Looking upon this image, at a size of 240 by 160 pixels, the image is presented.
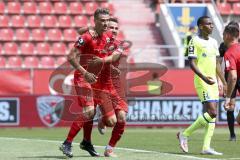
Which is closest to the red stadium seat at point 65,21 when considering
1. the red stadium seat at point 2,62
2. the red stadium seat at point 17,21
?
the red stadium seat at point 17,21

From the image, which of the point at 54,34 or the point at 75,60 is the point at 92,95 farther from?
the point at 54,34

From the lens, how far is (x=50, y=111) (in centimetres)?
2131

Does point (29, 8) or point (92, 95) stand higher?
point (92, 95)

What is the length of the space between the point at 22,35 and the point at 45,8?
158 cm

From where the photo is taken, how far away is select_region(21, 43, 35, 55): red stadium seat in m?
26.8

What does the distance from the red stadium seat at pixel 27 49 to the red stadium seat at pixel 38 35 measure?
42 cm

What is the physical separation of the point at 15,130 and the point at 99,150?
7.71 meters

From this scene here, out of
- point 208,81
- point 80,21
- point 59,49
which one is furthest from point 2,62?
point 208,81

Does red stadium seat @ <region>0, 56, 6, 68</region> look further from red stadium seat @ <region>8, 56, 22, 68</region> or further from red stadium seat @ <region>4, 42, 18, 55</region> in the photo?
red stadium seat @ <region>4, 42, 18, 55</region>

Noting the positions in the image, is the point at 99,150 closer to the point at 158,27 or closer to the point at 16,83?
the point at 16,83

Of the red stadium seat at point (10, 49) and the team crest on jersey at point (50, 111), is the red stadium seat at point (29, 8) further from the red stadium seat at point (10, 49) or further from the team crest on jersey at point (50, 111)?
the team crest on jersey at point (50, 111)

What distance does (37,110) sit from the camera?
21.3m

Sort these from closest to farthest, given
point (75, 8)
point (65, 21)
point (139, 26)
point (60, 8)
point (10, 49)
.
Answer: point (10, 49) → point (65, 21) → point (60, 8) → point (75, 8) → point (139, 26)

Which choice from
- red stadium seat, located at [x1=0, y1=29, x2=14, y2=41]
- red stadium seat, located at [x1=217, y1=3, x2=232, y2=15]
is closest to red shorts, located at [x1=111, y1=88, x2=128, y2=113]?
red stadium seat, located at [x1=0, y1=29, x2=14, y2=41]
